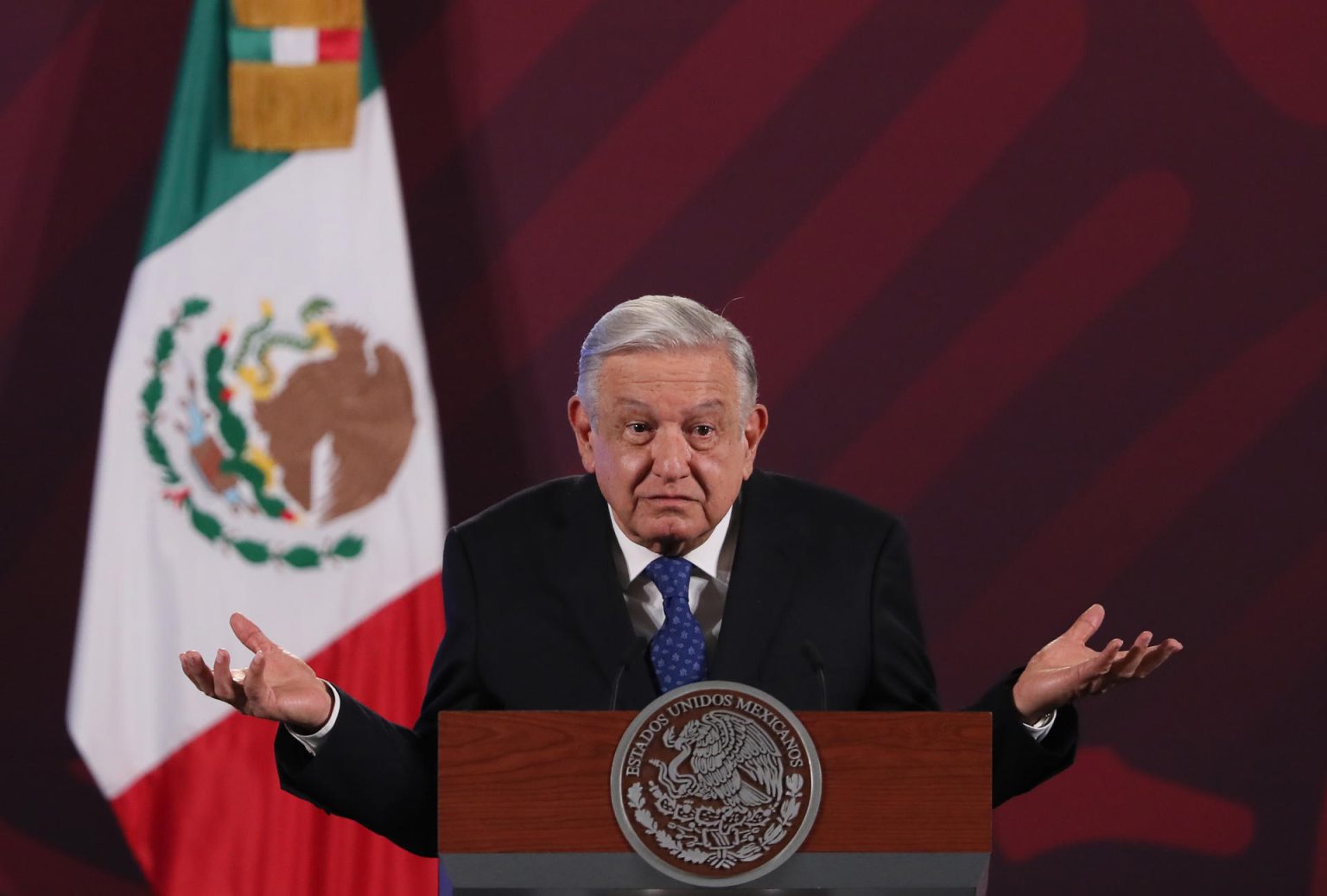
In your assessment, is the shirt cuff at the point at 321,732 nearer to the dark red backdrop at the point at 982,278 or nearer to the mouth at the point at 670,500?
the mouth at the point at 670,500

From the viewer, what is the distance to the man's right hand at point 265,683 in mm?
1571

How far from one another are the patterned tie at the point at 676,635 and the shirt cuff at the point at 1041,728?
371 mm

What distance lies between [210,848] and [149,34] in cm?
187

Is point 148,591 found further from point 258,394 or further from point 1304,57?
point 1304,57

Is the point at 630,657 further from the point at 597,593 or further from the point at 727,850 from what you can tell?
the point at 727,850

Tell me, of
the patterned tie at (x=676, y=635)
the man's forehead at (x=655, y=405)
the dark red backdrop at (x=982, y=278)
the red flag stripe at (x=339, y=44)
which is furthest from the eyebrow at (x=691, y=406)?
the red flag stripe at (x=339, y=44)

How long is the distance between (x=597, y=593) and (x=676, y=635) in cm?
11

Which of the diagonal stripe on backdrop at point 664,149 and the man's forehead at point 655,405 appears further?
the diagonal stripe on backdrop at point 664,149

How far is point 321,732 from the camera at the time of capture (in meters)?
1.71

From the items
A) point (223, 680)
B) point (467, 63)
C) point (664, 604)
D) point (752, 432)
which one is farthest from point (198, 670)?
point (467, 63)

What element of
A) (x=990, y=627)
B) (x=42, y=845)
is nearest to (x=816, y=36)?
(x=990, y=627)

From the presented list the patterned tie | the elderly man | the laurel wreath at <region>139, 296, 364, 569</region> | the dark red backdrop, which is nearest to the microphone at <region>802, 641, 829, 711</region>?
the elderly man

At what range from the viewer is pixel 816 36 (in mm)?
3744

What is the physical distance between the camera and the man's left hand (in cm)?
162
